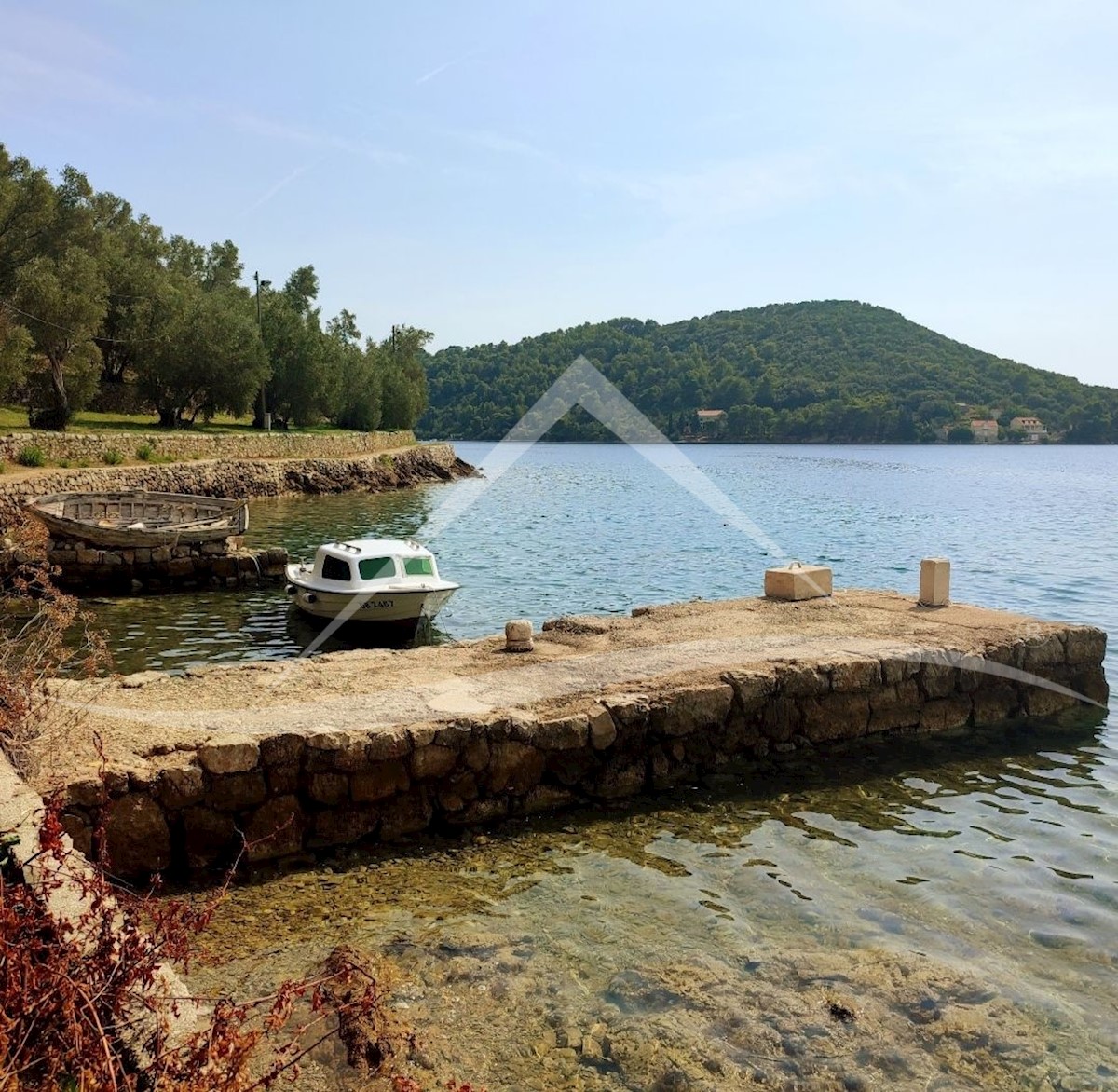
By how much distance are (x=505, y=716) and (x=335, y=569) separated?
11.2 m

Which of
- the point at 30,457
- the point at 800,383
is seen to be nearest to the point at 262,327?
the point at 30,457

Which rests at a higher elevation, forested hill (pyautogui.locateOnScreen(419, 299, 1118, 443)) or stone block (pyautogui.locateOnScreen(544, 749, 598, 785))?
forested hill (pyautogui.locateOnScreen(419, 299, 1118, 443))

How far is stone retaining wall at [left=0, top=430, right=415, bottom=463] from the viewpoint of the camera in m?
39.9

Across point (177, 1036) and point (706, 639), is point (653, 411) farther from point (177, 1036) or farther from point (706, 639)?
point (177, 1036)

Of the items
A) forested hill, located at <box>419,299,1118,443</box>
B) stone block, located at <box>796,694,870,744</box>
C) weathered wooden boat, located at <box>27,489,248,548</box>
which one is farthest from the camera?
forested hill, located at <box>419,299,1118,443</box>

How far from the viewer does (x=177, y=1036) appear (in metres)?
4.60

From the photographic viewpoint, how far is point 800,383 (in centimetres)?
15262

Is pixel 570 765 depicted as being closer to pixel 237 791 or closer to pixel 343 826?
pixel 343 826

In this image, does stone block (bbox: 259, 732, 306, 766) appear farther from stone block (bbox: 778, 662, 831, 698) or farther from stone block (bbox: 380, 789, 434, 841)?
stone block (bbox: 778, 662, 831, 698)

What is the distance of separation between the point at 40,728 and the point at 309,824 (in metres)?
2.60

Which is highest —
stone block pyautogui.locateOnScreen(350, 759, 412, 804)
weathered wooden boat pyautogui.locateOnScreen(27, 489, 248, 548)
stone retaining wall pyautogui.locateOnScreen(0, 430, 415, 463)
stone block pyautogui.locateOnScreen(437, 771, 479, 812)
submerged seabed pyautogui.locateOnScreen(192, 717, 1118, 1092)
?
stone retaining wall pyautogui.locateOnScreen(0, 430, 415, 463)

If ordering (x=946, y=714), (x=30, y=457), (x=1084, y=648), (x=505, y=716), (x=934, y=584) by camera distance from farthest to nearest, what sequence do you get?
(x=30, y=457) → (x=934, y=584) → (x=1084, y=648) → (x=946, y=714) → (x=505, y=716)

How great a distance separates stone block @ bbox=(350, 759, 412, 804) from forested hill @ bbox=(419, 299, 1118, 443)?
344 feet

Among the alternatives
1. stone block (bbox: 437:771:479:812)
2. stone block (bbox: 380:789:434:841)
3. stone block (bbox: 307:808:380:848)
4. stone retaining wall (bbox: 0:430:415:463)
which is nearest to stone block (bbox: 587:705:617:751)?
stone block (bbox: 437:771:479:812)
